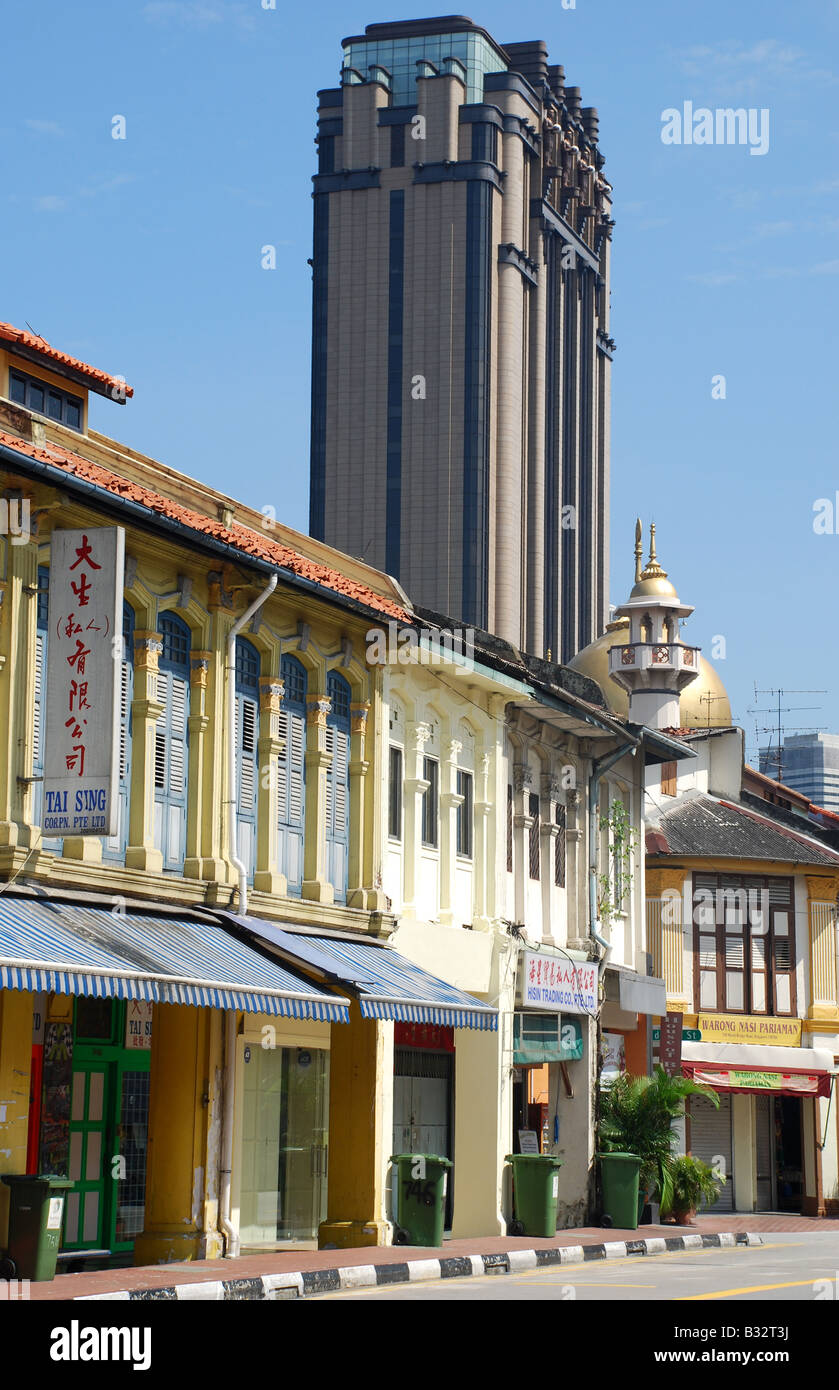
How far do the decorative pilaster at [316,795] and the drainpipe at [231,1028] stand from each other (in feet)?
5.42

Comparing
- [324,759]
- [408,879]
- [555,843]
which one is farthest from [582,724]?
[324,759]

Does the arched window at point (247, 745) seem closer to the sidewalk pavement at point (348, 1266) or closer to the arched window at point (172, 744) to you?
the arched window at point (172, 744)

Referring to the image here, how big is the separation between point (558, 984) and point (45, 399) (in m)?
10.8

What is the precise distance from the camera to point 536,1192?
83.9 ft

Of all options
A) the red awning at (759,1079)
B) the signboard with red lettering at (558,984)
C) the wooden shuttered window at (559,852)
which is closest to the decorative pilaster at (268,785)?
the signboard with red lettering at (558,984)

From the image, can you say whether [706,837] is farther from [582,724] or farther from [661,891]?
[582,724]

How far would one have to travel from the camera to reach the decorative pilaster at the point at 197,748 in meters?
20.2

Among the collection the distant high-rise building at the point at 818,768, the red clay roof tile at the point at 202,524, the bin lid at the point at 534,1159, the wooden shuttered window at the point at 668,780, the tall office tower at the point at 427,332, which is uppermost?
the tall office tower at the point at 427,332

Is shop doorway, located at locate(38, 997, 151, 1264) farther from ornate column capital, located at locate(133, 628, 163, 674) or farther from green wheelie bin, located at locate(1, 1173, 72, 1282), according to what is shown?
ornate column capital, located at locate(133, 628, 163, 674)

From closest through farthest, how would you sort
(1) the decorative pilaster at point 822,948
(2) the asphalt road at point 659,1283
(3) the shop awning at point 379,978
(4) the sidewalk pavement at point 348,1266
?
(2) the asphalt road at point 659,1283, (4) the sidewalk pavement at point 348,1266, (3) the shop awning at point 379,978, (1) the decorative pilaster at point 822,948

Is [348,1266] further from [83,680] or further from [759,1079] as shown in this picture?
[759,1079]

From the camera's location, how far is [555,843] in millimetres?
29953

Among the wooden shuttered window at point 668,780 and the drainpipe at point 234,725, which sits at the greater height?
the wooden shuttered window at point 668,780

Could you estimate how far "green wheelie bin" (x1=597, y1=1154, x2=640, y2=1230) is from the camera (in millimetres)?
28438
